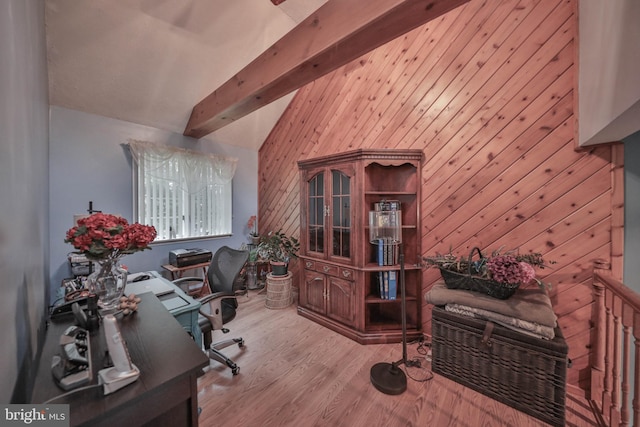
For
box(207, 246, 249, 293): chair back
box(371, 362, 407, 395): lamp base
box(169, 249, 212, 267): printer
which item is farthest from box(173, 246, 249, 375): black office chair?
box(371, 362, 407, 395): lamp base

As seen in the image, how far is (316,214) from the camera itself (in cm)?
284

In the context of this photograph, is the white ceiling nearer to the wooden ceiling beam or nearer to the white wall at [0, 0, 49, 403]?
the wooden ceiling beam

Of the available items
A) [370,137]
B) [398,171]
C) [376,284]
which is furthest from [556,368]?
[370,137]

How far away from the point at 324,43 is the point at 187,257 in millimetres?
2852

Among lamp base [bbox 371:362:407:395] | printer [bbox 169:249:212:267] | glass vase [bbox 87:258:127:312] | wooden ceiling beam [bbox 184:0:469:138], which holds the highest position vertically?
wooden ceiling beam [bbox 184:0:469:138]

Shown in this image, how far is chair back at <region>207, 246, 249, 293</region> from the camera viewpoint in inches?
84.0

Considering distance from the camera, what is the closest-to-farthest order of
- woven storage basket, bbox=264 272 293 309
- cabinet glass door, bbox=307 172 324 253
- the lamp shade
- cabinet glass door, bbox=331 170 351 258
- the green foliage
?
the lamp shade < cabinet glass door, bbox=331 170 351 258 < cabinet glass door, bbox=307 172 324 253 < woven storage basket, bbox=264 272 293 309 < the green foliage

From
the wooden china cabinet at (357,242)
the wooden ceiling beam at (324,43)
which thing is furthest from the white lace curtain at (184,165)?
the wooden china cabinet at (357,242)

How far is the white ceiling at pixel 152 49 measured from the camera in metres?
2.03

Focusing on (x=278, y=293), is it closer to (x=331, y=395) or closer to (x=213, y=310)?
(x=213, y=310)

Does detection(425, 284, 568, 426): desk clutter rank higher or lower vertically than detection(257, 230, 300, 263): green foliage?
lower

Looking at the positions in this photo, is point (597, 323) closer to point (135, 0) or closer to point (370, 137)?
point (370, 137)

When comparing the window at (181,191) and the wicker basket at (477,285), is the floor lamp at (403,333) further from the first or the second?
the window at (181,191)

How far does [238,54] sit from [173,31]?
2.20 feet
